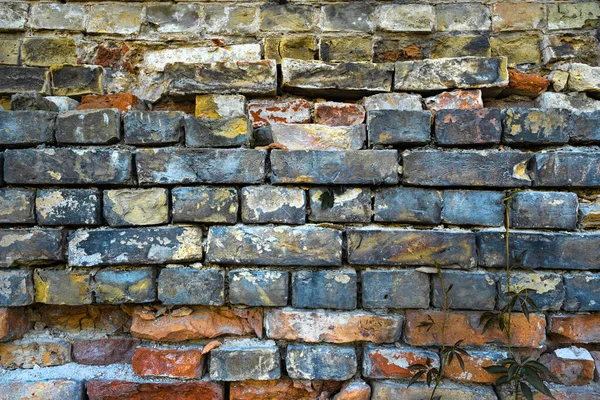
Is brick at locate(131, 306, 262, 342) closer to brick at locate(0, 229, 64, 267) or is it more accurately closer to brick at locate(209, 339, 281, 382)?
brick at locate(209, 339, 281, 382)

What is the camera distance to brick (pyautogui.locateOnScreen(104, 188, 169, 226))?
1259 millimetres

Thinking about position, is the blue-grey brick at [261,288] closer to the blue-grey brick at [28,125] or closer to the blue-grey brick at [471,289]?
the blue-grey brick at [471,289]

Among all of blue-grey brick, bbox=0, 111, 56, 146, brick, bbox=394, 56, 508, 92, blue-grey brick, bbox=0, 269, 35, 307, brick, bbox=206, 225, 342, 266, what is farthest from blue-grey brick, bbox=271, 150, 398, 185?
blue-grey brick, bbox=0, 269, 35, 307

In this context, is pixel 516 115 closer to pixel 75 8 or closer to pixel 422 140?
pixel 422 140

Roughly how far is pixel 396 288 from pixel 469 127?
525 mm

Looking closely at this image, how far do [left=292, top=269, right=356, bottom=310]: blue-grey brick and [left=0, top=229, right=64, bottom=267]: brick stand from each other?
2.40ft

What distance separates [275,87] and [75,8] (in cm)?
79

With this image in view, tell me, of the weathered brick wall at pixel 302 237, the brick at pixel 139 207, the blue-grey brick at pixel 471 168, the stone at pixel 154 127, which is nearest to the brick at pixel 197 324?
the weathered brick wall at pixel 302 237

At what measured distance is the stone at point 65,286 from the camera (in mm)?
1268

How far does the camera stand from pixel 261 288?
125cm

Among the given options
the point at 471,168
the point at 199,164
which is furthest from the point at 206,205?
the point at 471,168

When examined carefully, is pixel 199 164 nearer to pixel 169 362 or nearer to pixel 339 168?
pixel 339 168

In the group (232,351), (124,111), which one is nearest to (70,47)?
(124,111)

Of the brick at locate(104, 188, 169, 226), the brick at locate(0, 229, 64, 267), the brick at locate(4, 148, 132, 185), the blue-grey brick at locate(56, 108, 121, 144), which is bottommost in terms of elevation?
the brick at locate(0, 229, 64, 267)
